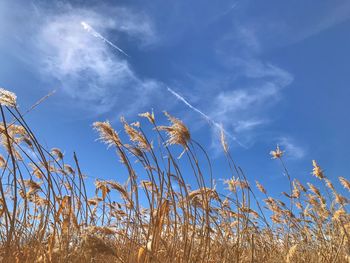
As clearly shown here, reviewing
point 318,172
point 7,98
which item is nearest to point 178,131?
point 7,98

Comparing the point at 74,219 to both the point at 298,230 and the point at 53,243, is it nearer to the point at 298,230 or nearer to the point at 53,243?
the point at 53,243

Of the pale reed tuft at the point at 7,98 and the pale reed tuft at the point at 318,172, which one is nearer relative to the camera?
the pale reed tuft at the point at 7,98

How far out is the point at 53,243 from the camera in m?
3.53

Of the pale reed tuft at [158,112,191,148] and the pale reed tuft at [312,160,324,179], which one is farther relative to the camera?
the pale reed tuft at [312,160,324,179]

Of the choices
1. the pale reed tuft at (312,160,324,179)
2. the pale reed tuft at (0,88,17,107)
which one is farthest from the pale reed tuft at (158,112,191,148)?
the pale reed tuft at (312,160,324,179)

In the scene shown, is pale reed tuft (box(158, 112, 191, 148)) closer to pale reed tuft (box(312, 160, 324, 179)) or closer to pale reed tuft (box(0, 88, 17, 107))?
pale reed tuft (box(0, 88, 17, 107))

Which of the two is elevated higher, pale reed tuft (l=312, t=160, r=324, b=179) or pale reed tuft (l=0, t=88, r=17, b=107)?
pale reed tuft (l=312, t=160, r=324, b=179)

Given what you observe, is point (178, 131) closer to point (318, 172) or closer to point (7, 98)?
point (7, 98)

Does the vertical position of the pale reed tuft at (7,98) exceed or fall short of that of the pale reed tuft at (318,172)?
it falls short

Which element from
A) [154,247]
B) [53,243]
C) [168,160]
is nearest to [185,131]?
[168,160]

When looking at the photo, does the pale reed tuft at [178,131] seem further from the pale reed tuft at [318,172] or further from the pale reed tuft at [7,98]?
the pale reed tuft at [318,172]

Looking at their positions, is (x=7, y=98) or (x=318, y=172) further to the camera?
(x=318, y=172)

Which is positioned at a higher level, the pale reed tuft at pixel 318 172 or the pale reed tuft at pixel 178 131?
the pale reed tuft at pixel 318 172

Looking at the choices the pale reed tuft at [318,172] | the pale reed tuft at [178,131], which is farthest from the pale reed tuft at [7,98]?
the pale reed tuft at [318,172]
